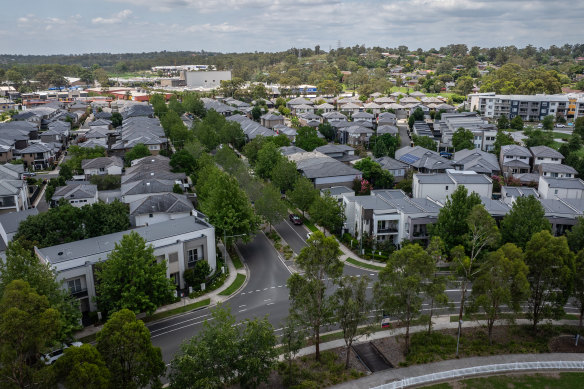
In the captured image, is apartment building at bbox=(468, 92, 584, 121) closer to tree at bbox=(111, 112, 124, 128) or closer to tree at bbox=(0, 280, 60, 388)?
tree at bbox=(111, 112, 124, 128)

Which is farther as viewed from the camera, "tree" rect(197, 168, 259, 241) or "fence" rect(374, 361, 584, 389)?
"tree" rect(197, 168, 259, 241)

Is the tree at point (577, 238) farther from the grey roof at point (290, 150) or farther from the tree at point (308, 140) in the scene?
the tree at point (308, 140)

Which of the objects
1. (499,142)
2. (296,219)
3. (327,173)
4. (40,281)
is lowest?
(296,219)

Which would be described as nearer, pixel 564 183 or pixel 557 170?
pixel 564 183

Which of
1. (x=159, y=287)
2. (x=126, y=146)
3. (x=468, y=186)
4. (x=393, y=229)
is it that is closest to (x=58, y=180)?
(x=126, y=146)

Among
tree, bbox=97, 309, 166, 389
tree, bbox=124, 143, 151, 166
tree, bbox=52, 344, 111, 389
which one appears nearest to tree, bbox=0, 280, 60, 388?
tree, bbox=52, 344, 111, 389

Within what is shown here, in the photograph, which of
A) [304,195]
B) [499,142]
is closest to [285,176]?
[304,195]

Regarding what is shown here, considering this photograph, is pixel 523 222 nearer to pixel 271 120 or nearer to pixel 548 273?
pixel 548 273
